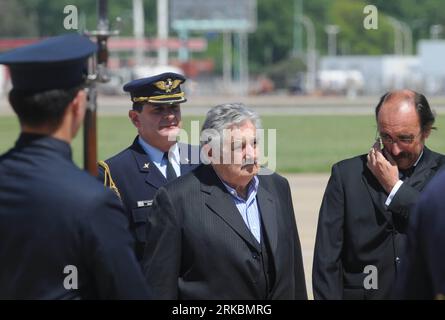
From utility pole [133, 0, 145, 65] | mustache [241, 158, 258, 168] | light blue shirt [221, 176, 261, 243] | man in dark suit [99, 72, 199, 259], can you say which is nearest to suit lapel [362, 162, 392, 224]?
light blue shirt [221, 176, 261, 243]

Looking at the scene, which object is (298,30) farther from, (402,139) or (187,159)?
(402,139)

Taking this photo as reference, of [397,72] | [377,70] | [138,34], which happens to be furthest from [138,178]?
[138,34]

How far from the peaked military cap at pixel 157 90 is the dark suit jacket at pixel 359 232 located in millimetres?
1124

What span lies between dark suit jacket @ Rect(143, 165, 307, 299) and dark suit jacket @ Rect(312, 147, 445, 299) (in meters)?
0.40

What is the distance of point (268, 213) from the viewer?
4.78 m

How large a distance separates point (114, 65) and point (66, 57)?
319ft

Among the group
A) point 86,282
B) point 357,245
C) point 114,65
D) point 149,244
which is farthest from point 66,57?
point 114,65

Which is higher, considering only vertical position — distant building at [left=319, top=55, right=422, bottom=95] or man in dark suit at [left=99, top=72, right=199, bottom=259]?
man in dark suit at [left=99, top=72, right=199, bottom=259]

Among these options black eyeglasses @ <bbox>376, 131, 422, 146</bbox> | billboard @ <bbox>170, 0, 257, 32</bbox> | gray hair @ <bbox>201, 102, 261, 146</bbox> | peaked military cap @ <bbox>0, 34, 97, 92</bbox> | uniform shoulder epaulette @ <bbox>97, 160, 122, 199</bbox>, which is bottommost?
uniform shoulder epaulette @ <bbox>97, 160, 122, 199</bbox>

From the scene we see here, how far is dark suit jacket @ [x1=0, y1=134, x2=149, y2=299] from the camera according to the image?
10.9 ft

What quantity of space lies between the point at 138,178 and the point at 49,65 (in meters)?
2.41

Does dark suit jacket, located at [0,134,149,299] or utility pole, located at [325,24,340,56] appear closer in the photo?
dark suit jacket, located at [0,134,149,299]

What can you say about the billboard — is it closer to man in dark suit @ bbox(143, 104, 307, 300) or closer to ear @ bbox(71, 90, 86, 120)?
man in dark suit @ bbox(143, 104, 307, 300)

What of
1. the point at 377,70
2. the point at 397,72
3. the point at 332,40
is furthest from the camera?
the point at 332,40
